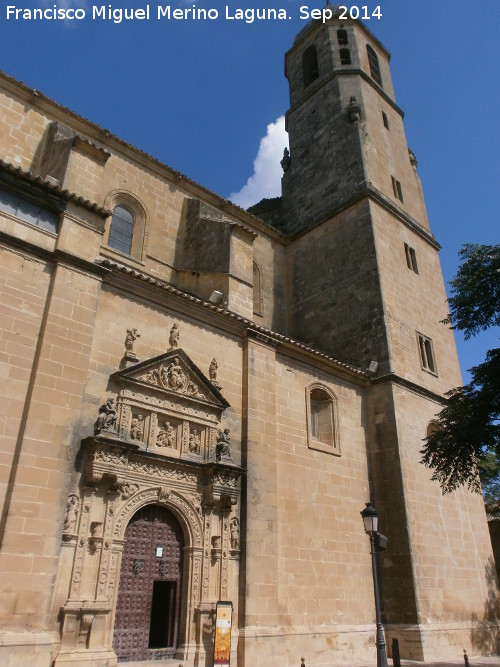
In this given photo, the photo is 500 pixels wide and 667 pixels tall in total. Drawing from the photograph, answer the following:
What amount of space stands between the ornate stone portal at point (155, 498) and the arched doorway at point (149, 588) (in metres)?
0.19

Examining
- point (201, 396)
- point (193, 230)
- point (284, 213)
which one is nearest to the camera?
point (201, 396)

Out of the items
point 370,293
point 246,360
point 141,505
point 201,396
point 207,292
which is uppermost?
point 370,293

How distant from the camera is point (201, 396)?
11422 millimetres

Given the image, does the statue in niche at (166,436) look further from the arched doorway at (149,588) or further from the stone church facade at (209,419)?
the arched doorway at (149,588)

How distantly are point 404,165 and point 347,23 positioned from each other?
7669mm

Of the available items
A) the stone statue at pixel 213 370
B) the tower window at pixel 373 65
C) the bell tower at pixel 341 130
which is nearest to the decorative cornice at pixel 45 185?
the stone statue at pixel 213 370

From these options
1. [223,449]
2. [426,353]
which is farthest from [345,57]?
[223,449]

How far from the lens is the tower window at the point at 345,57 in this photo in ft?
76.8

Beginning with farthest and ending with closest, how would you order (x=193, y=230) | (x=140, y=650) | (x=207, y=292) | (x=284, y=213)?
(x=284, y=213)
(x=193, y=230)
(x=207, y=292)
(x=140, y=650)

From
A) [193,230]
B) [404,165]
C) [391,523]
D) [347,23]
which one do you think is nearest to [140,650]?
[391,523]

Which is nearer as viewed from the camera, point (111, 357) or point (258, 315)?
point (111, 357)

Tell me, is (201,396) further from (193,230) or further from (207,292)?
(193,230)

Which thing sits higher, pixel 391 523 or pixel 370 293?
pixel 370 293

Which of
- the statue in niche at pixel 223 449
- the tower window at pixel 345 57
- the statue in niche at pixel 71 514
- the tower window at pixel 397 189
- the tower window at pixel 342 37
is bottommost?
the statue in niche at pixel 71 514
